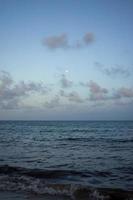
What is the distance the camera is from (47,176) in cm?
1526

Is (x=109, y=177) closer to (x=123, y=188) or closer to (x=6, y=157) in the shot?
(x=123, y=188)

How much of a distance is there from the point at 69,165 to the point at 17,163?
12.6ft

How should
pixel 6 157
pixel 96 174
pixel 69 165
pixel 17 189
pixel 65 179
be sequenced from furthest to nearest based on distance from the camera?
pixel 6 157 < pixel 69 165 < pixel 96 174 < pixel 65 179 < pixel 17 189

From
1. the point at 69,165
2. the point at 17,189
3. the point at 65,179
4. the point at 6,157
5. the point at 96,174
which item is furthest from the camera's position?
the point at 6,157

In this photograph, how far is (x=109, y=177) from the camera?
15.0 metres

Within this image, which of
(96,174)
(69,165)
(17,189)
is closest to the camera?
(17,189)

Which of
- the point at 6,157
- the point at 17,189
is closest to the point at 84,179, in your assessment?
the point at 17,189

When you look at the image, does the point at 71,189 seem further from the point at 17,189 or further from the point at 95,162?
the point at 95,162

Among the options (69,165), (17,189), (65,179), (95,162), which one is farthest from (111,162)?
(17,189)

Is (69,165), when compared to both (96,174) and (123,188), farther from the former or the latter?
(123,188)

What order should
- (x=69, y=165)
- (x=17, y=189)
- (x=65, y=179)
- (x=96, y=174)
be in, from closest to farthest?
(x=17, y=189) → (x=65, y=179) → (x=96, y=174) → (x=69, y=165)

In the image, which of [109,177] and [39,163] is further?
[39,163]

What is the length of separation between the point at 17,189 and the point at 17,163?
7715 mm

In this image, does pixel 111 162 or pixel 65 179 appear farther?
pixel 111 162
